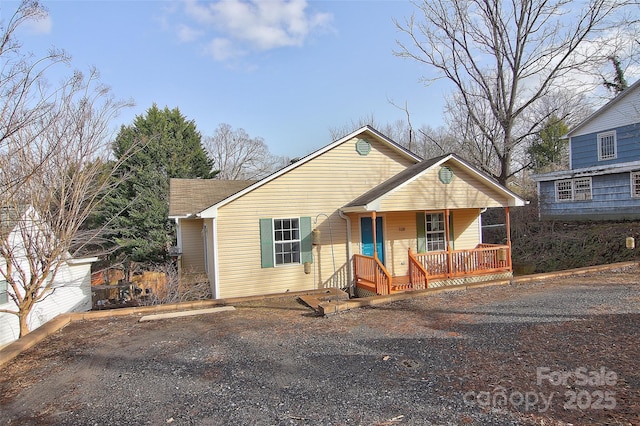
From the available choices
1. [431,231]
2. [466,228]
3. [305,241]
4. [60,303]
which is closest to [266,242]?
[305,241]

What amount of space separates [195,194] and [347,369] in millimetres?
12021

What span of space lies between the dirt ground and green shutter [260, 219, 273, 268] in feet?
10.1

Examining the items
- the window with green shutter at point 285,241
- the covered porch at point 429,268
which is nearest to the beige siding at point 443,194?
the covered porch at point 429,268

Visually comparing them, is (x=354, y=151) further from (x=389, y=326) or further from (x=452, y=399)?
(x=452, y=399)

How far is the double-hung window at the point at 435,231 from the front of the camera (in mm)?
12039

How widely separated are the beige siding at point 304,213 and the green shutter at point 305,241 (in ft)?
0.64

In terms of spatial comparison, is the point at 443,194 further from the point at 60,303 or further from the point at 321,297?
the point at 60,303

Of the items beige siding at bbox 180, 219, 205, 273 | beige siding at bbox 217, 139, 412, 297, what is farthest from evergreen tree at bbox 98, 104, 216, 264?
beige siding at bbox 217, 139, 412, 297

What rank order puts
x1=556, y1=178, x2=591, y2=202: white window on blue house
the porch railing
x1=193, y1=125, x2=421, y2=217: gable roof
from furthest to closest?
x1=556, y1=178, x2=591, y2=202: white window on blue house < the porch railing < x1=193, y1=125, x2=421, y2=217: gable roof

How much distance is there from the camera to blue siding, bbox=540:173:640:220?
16.6 meters

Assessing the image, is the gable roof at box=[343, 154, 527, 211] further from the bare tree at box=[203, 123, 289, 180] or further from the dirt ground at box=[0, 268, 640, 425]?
the bare tree at box=[203, 123, 289, 180]

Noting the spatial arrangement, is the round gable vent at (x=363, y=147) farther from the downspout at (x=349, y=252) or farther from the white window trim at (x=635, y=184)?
the white window trim at (x=635, y=184)

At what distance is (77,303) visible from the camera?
46.0 ft

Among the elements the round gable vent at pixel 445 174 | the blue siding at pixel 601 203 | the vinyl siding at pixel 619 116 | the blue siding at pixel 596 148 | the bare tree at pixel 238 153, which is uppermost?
the bare tree at pixel 238 153
